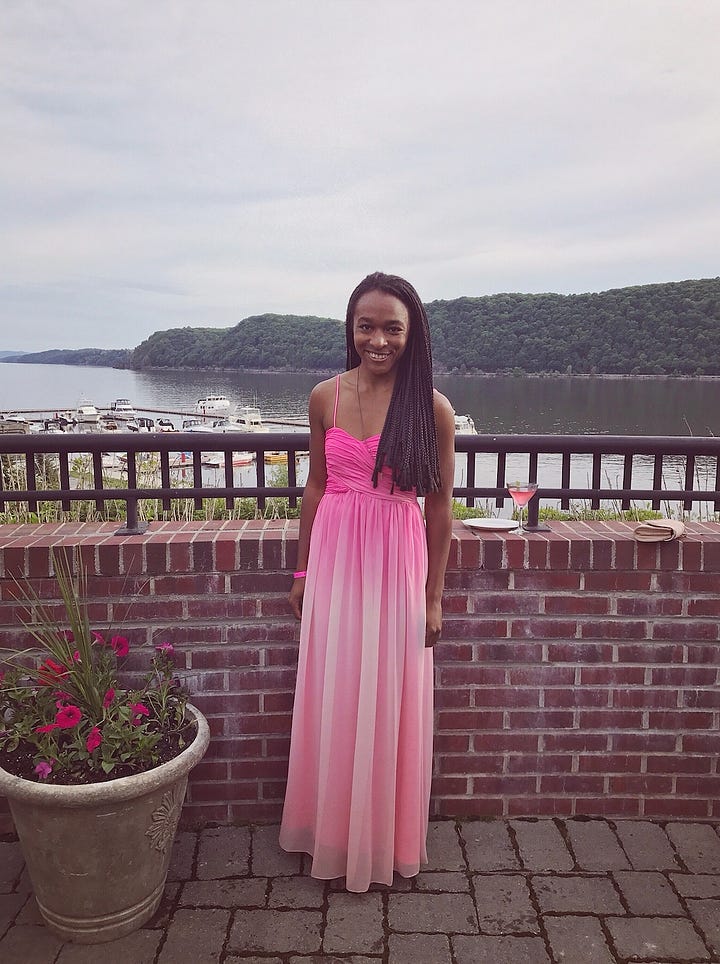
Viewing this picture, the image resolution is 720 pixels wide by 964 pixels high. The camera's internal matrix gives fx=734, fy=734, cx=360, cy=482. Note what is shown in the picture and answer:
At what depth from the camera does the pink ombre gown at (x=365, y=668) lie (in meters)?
2.33

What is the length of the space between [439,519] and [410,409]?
14.7 inches

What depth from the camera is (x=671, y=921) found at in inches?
87.7

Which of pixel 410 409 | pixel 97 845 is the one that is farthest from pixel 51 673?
pixel 410 409

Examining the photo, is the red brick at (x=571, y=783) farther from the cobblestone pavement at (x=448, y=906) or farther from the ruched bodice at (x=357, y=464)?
the ruched bodice at (x=357, y=464)

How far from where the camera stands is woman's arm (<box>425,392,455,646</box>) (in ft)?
7.60

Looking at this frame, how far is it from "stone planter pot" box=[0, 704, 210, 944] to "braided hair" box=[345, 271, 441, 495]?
109 cm

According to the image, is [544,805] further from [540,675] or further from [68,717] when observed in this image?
[68,717]

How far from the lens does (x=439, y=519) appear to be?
2.37 m

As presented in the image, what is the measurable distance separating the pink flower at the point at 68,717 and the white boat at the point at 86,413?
5815 cm

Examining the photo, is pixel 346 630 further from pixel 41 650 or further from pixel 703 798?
pixel 703 798

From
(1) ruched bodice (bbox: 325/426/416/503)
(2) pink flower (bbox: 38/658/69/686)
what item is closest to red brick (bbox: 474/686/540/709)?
(1) ruched bodice (bbox: 325/426/416/503)

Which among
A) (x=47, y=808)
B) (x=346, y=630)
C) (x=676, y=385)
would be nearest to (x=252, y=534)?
(x=346, y=630)

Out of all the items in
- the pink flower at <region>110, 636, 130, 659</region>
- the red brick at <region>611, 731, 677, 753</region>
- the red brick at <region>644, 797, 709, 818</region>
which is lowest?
the red brick at <region>644, 797, 709, 818</region>

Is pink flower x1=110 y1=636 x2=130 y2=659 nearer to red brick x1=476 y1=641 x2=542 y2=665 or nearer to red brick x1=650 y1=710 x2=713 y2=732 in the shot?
red brick x1=476 y1=641 x2=542 y2=665
